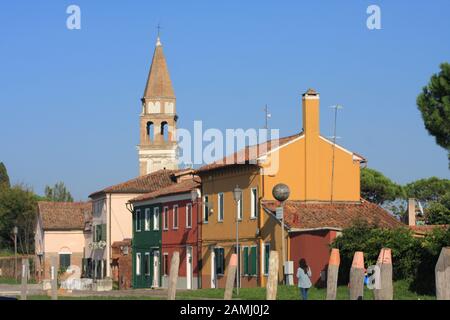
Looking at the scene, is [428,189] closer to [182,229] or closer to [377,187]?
[377,187]

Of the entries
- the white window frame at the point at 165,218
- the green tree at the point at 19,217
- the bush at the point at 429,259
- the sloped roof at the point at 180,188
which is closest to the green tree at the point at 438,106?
the bush at the point at 429,259

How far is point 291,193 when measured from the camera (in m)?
45.8

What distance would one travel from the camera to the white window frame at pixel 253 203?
46.3 metres

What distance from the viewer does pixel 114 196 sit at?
71.1m

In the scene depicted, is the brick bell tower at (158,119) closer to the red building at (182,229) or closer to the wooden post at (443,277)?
the red building at (182,229)

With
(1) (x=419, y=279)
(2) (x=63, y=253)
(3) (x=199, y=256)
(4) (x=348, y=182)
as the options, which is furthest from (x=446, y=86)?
(2) (x=63, y=253)

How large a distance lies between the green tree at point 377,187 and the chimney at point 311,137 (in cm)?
3378

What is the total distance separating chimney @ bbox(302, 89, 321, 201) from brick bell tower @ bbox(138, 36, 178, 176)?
2437 inches

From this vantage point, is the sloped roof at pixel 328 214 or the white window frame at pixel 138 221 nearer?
the sloped roof at pixel 328 214

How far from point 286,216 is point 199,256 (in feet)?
36.5

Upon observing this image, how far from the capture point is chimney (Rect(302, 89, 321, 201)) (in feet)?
151

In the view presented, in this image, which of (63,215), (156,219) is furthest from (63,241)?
(156,219)

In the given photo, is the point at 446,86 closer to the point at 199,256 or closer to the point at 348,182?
the point at 348,182

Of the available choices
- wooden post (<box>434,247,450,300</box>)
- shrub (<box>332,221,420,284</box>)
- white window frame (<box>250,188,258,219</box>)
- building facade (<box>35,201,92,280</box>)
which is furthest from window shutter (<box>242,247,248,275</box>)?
building facade (<box>35,201,92,280</box>)
